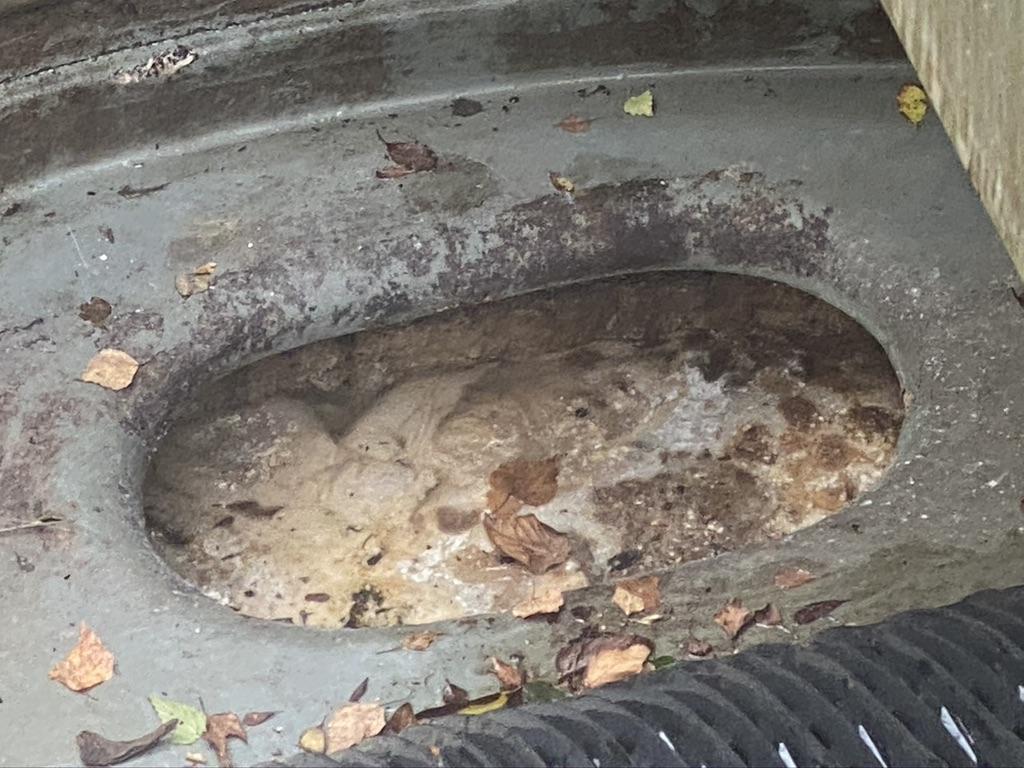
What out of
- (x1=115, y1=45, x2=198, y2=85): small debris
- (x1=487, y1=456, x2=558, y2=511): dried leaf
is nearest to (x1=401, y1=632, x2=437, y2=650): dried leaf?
(x1=487, y1=456, x2=558, y2=511): dried leaf

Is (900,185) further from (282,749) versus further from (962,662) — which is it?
(282,749)

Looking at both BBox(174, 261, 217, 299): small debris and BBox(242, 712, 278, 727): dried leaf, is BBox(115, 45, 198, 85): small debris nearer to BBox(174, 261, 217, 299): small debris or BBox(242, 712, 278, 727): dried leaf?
BBox(174, 261, 217, 299): small debris

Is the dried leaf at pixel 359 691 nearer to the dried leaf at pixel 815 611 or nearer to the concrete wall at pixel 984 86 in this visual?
the dried leaf at pixel 815 611

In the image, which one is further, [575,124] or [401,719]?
[575,124]

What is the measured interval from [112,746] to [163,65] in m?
1.48

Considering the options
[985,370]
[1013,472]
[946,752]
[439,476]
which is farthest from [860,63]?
[946,752]

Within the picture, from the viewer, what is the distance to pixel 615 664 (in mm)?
1964

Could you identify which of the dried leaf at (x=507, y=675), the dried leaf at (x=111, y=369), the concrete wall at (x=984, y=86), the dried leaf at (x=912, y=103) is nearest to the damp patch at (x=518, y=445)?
the dried leaf at (x=111, y=369)

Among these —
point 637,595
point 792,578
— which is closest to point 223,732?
point 637,595

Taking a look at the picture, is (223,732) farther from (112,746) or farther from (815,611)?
(815,611)

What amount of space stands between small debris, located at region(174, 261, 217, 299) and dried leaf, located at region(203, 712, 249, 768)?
3.14 feet

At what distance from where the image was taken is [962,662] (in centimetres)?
162

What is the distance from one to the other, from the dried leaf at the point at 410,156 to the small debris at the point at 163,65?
0.46 metres

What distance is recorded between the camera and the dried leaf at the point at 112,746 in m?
1.89
